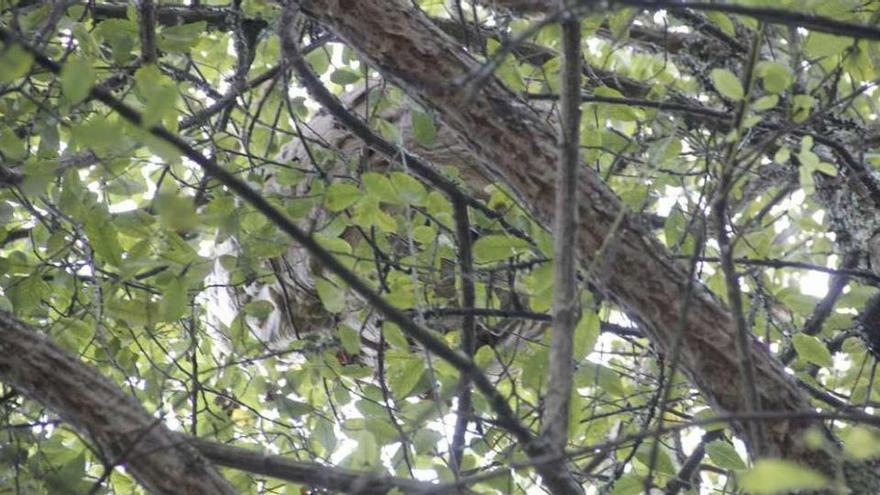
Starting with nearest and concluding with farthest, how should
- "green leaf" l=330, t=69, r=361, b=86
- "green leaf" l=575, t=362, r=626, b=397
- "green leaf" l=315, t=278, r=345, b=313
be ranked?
"green leaf" l=315, t=278, r=345, b=313, "green leaf" l=575, t=362, r=626, b=397, "green leaf" l=330, t=69, r=361, b=86

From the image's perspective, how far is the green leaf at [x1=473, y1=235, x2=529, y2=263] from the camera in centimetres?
143

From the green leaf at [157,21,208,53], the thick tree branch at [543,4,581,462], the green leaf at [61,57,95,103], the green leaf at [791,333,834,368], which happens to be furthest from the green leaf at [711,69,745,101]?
the green leaf at [157,21,208,53]

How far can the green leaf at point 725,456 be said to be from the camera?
4.72 ft

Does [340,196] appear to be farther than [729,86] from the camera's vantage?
Yes

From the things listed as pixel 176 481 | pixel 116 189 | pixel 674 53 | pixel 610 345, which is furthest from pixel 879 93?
pixel 176 481

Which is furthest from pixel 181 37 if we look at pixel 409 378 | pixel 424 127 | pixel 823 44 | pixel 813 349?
pixel 813 349

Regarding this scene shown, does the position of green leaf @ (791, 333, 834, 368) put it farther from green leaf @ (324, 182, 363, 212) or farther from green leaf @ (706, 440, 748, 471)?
green leaf @ (324, 182, 363, 212)

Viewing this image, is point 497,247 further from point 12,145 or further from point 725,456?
point 12,145

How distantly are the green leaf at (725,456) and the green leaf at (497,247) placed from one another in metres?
0.37

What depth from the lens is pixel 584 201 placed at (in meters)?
1.32

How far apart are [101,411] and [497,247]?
0.55 meters

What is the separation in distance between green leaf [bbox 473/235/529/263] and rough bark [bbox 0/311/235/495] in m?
0.47

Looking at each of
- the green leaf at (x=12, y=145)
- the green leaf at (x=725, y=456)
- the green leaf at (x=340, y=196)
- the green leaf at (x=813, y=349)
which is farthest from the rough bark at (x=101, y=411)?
the green leaf at (x=813, y=349)

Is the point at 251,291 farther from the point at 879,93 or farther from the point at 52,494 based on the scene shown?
the point at 879,93
